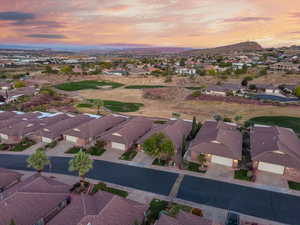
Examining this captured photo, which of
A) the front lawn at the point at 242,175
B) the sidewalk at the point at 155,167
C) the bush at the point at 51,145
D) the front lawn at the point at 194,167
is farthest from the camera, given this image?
the bush at the point at 51,145

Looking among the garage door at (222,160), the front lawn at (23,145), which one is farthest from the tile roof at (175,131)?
the front lawn at (23,145)

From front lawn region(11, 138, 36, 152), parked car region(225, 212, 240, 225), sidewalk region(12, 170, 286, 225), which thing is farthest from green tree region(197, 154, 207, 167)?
front lawn region(11, 138, 36, 152)

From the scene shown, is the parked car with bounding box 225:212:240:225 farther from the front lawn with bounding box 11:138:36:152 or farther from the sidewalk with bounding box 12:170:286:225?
the front lawn with bounding box 11:138:36:152

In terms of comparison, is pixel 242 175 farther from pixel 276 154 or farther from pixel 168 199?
pixel 168 199

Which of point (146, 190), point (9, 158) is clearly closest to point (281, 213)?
point (146, 190)

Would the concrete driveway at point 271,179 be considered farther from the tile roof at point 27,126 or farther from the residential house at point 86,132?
the tile roof at point 27,126

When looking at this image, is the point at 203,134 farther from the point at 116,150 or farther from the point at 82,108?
the point at 82,108

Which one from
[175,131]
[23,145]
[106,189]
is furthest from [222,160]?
[23,145]
